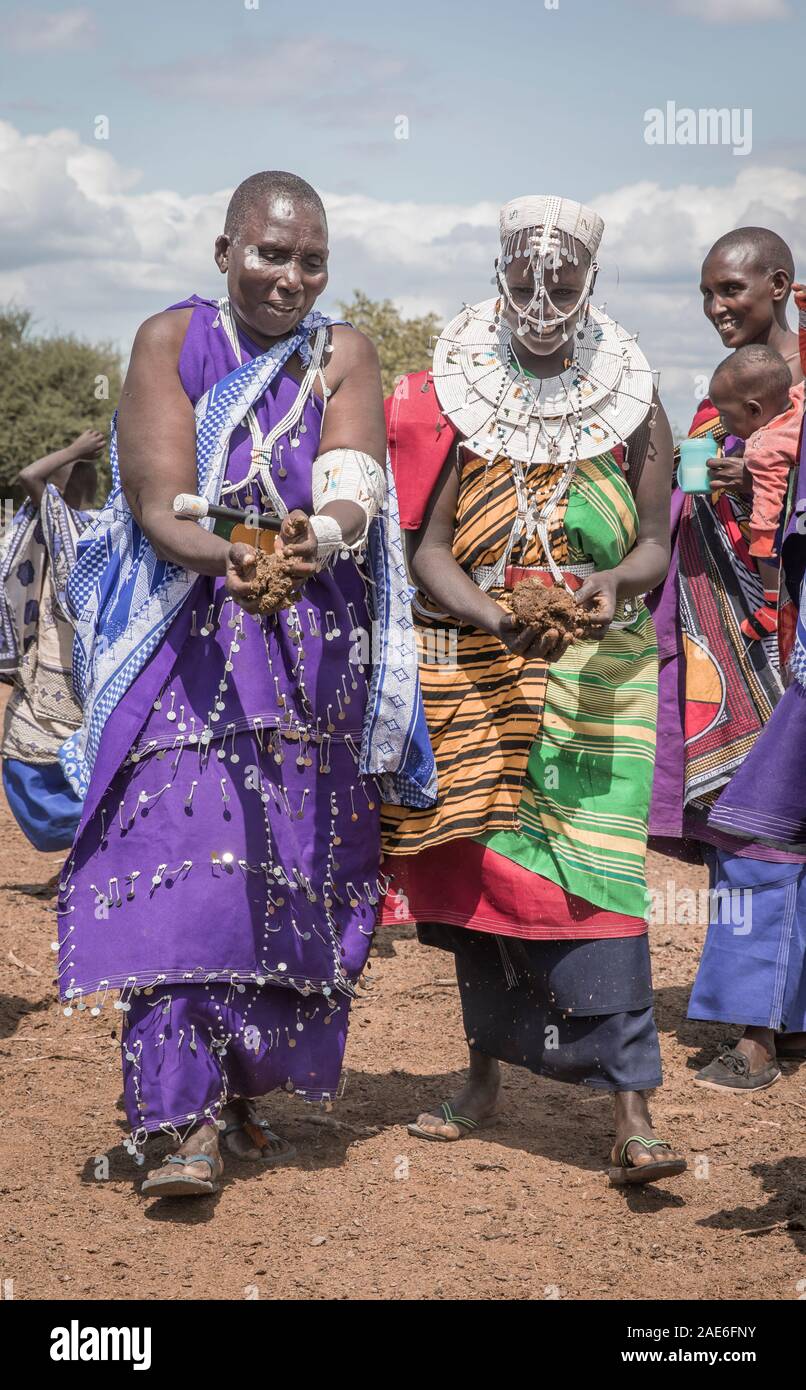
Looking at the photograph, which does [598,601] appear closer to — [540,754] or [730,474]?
[540,754]

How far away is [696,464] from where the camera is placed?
503cm

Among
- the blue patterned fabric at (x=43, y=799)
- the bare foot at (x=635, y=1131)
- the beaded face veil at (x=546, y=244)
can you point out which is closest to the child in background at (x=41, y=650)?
the blue patterned fabric at (x=43, y=799)

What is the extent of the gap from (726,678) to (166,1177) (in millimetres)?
2564

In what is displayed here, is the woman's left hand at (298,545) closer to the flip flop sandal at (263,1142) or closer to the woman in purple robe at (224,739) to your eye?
the woman in purple robe at (224,739)

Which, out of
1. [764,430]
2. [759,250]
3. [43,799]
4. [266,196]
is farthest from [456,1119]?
[43,799]

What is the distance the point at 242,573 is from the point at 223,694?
1.71 ft

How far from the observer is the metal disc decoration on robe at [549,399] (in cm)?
411

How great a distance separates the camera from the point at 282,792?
3.96 meters

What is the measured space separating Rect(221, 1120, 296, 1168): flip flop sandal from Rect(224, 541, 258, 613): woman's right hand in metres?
1.59

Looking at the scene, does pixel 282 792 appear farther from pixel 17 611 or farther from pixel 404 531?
pixel 17 611

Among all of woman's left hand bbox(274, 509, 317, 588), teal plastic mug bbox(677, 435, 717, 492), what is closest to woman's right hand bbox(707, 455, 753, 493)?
teal plastic mug bbox(677, 435, 717, 492)

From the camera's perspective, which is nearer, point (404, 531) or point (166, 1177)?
point (166, 1177)

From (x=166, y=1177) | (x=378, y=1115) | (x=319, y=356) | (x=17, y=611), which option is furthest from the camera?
(x=17, y=611)

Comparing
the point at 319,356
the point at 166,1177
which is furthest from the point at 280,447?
the point at 166,1177
